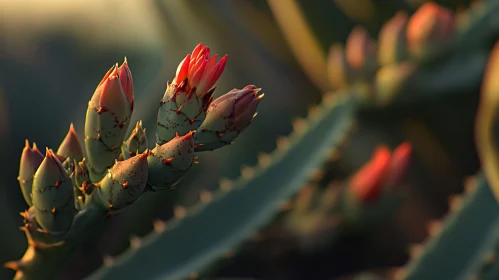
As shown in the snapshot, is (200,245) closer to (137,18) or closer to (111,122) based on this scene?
(111,122)

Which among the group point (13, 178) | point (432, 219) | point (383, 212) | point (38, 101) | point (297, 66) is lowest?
point (432, 219)

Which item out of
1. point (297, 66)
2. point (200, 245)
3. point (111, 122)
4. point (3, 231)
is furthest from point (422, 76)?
point (3, 231)

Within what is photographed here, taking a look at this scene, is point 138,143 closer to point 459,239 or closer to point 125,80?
point 125,80

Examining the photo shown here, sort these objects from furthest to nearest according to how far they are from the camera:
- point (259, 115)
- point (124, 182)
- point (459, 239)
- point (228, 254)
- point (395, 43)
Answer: point (259, 115), point (395, 43), point (459, 239), point (228, 254), point (124, 182)

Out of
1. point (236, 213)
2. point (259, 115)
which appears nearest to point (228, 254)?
point (236, 213)

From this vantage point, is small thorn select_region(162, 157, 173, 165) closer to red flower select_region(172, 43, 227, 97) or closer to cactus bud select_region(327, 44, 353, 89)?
red flower select_region(172, 43, 227, 97)

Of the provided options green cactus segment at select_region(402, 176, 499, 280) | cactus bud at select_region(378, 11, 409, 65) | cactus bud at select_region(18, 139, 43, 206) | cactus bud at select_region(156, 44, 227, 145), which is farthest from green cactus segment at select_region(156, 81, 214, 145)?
cactus bud at select_region(378, 11, 409, 65)
